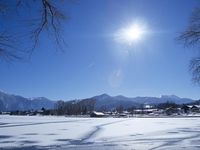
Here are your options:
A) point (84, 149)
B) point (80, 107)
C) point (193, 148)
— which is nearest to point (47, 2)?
point (84, 149)

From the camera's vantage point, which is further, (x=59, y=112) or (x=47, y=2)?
(x=59, y=112)

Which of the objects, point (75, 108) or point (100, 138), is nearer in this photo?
point (100, 138)

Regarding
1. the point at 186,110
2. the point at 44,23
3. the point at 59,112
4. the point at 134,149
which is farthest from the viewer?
the point at 59,112

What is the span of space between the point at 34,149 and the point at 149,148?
140 inches

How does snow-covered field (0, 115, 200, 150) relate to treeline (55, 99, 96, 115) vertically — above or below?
below

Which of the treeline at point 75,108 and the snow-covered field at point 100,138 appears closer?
the snow-covered field at point 100,138

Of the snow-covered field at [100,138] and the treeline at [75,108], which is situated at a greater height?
the treeline at [75,108]

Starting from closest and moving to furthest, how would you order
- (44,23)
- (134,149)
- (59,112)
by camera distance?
(44,23), (134,149), (59,112)

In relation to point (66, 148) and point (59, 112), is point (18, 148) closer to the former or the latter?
point (66, 148)

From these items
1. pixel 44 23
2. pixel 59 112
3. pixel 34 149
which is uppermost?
pixel 59 112

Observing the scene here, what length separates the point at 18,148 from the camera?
1042 cm

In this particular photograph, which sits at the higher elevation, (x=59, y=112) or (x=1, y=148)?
(x=59, y=112)

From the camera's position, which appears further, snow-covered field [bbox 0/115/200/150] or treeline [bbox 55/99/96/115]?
treeline [bbox 55/99/96/115]

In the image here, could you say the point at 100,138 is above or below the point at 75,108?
below
